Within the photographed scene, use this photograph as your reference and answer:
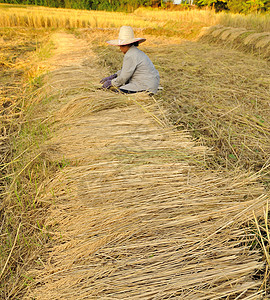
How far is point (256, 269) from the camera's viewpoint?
953 mm

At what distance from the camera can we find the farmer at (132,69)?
263 cm

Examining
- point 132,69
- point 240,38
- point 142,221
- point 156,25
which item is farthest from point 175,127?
point 156,25

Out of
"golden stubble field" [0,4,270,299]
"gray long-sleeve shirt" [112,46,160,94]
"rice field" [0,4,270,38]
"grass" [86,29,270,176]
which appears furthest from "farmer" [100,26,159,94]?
"rice field" [0,4,270,38]

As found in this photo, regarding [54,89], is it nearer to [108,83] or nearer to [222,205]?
[108,83]

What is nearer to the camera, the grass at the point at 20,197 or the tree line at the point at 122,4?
the grass at the point at 20,197

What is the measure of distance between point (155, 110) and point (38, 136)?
108 centimetres

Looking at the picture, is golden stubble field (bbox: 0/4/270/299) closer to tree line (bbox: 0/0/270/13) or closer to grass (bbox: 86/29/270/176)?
grass (bbox: 86/29/270/176)

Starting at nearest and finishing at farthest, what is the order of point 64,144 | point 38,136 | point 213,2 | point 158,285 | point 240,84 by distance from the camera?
point 158,285 → point 64,144 → point 38,136 → point 240,84 → point 213,2

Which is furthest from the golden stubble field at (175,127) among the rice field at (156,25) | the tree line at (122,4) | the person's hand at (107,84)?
the tree line at (122,4)

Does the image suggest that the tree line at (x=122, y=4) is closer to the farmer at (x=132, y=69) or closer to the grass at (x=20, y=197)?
the farmer at (x=132, y=69)

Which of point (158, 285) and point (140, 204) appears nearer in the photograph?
point (158, 285)

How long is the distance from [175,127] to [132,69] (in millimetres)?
1195

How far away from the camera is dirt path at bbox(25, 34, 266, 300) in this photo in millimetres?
862

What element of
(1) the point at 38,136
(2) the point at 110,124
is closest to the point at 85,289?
(2) the point at 110,124
